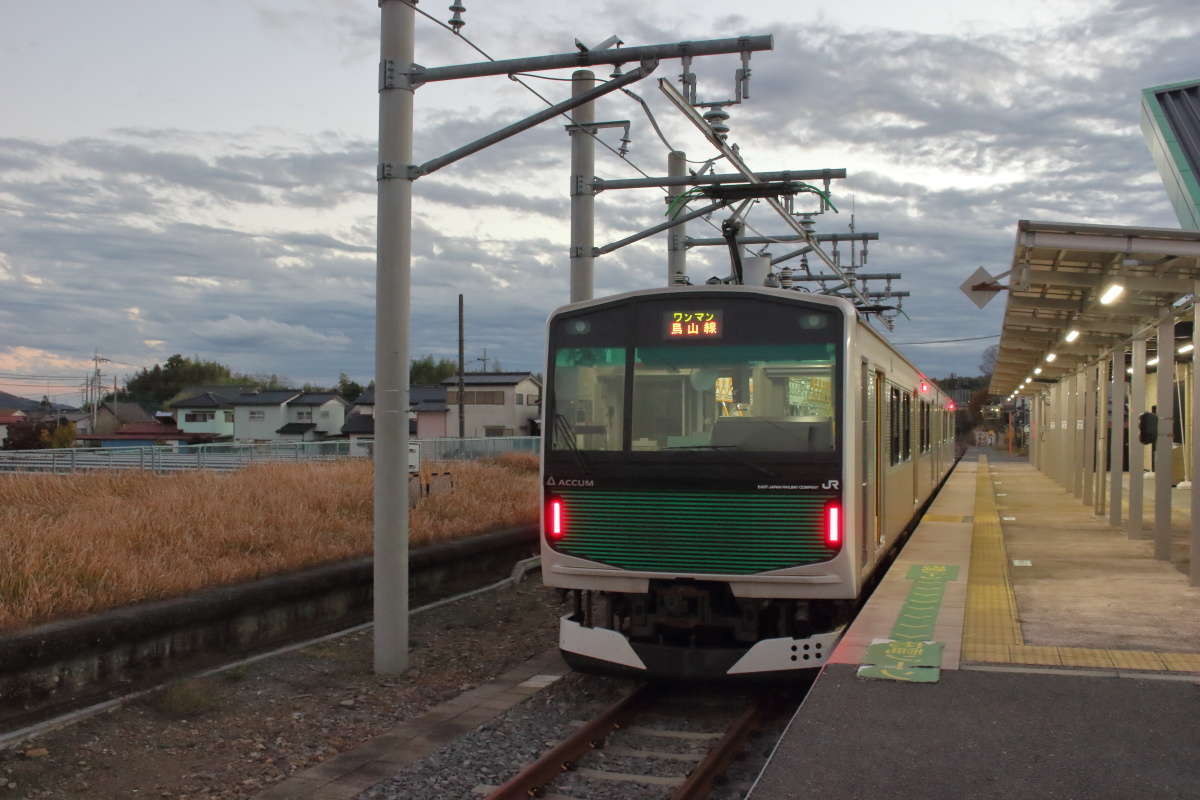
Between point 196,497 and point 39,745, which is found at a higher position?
point 196,497

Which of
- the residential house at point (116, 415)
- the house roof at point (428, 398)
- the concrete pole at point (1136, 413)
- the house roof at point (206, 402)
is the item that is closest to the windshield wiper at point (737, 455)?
the concrete pole at point (1136, 413)

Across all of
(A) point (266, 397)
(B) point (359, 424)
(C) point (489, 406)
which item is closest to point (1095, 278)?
(C) point (489, 406)

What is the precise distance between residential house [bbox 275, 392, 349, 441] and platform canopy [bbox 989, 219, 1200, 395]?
60.1m

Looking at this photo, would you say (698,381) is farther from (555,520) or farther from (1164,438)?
(1164,438)

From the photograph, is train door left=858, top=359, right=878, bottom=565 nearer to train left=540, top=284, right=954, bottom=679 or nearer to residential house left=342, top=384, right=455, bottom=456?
train left=540, top=284, right=954, bottom=679

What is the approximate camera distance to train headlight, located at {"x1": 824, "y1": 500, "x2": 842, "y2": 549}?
7469mm

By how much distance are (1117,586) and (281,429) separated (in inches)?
2606

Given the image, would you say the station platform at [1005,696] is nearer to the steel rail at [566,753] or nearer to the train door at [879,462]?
the train door at [879,462]

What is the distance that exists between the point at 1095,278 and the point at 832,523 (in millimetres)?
5639

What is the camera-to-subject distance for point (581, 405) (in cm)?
818

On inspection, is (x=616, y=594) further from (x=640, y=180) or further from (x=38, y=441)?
(x=38, y=441)

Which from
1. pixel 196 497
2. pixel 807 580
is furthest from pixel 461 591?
pixel 807 580

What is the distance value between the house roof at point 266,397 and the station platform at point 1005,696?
2572 inches

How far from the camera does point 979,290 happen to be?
10570mm
